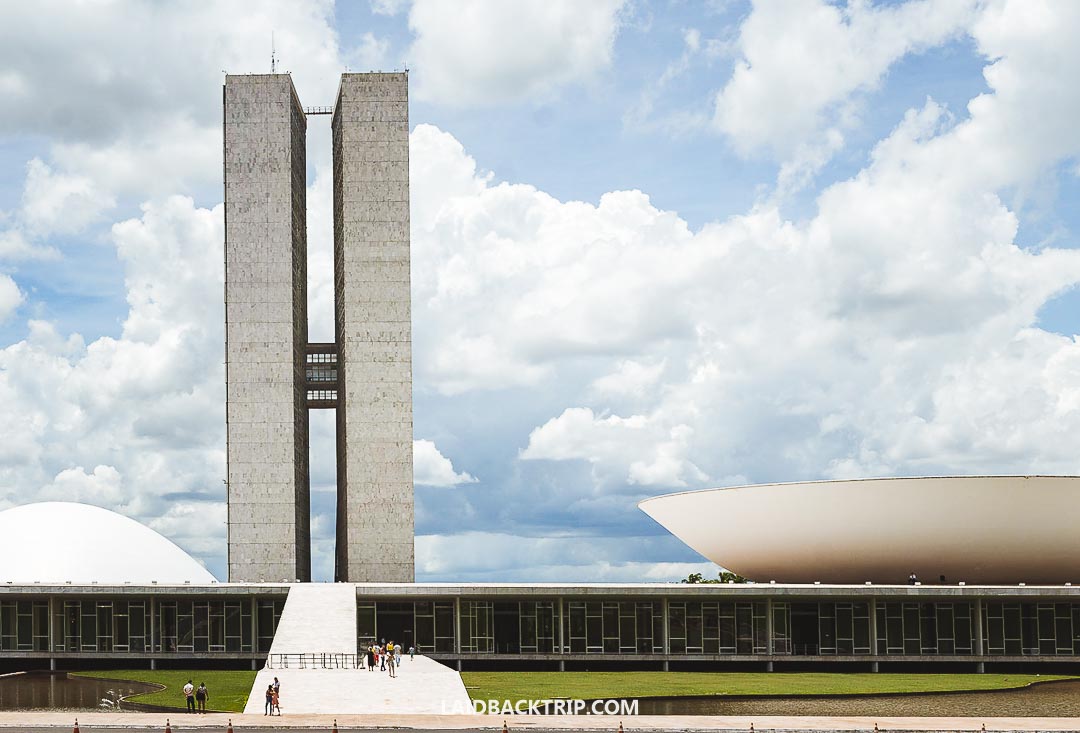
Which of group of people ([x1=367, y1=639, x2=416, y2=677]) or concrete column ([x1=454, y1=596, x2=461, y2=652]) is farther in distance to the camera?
concrete column ([x1=454, y1=596, x2=461, y2=652])

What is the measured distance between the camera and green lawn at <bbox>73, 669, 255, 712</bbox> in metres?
37.7

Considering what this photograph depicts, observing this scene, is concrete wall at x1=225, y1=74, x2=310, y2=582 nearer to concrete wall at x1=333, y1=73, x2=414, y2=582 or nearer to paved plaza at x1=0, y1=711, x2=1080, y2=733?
concrete wall at x1=333, y1=73, x2=414, y2=582

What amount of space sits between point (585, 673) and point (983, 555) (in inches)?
629

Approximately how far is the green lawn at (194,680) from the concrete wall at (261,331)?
25.2 m

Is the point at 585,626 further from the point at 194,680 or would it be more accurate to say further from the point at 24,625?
the point at 24,625

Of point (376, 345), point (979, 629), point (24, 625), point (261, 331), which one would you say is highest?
point (261, 331)

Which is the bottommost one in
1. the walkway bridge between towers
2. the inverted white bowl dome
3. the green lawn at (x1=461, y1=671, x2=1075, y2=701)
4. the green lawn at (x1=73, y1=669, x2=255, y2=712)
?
the green lawn at (x1=461, y1=671, x2=1075, y2=701)

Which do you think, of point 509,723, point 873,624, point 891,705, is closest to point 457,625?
point 873,624

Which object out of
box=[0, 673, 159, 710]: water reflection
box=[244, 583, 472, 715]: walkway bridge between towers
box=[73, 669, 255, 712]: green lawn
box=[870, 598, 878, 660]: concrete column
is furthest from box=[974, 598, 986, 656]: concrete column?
box=[0, 673, 159, 710]: water reflection

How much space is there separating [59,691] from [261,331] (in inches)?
1529

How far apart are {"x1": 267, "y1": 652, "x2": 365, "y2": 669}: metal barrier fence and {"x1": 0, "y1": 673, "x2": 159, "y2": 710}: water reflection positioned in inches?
161

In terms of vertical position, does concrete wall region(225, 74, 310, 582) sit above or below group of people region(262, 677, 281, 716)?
above

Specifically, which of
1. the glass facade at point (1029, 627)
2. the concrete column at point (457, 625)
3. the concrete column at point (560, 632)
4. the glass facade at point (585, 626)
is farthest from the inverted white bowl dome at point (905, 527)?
the concrete column at point (457, 625)

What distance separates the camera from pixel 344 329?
260 feet
